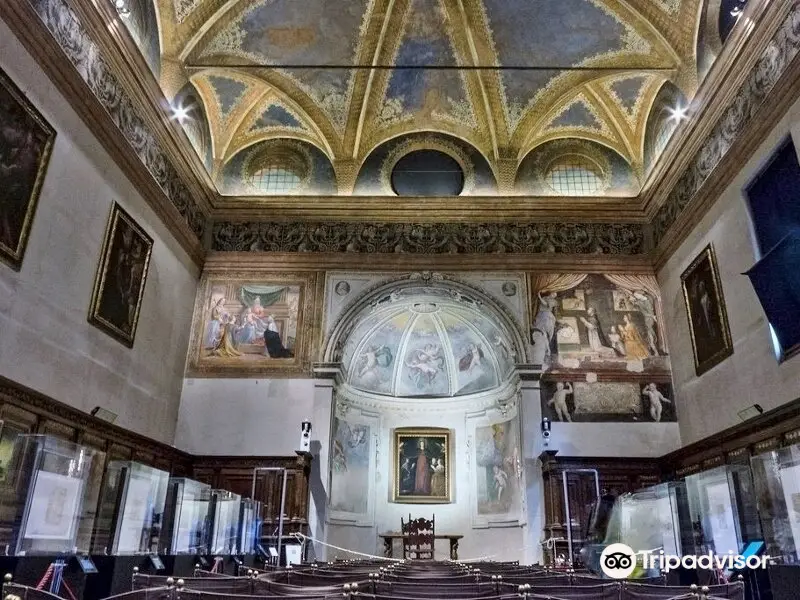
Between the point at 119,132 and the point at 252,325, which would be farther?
the point at 252,325

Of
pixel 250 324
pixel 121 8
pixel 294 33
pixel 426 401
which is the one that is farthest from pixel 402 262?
pixel 121 8

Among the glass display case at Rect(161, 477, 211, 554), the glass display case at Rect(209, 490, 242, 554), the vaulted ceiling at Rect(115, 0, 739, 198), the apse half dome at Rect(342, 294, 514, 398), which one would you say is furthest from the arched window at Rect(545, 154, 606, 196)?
the glass display case at Rect(161, 477, 211, 554)

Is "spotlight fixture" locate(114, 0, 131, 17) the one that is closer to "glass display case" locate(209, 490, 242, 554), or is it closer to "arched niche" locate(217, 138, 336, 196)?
"arched niche" locate(217, 138, 336, 196)

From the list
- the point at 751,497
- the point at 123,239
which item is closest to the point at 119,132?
the point at 123,239

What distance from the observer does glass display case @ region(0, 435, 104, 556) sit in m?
6.32

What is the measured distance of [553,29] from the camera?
53.6 ft

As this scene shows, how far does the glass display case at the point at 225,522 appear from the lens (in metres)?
11.4

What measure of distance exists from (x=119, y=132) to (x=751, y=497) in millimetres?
12939

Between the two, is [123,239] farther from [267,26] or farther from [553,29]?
[553,29]

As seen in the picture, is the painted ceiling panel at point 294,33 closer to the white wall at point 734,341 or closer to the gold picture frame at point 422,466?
the white wall at point 734,341

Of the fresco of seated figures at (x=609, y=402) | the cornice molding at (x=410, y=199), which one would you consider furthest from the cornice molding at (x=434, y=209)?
the fresco of seated figures at (x=609, y=402)

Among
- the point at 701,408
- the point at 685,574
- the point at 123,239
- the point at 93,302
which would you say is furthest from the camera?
the point at 701,408

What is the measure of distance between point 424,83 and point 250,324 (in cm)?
878

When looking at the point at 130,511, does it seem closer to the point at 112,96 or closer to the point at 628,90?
the point at 112,96
